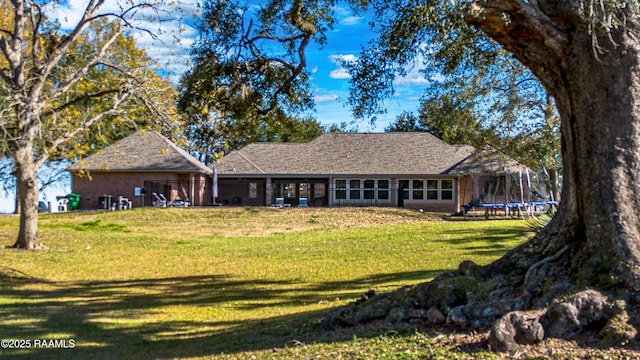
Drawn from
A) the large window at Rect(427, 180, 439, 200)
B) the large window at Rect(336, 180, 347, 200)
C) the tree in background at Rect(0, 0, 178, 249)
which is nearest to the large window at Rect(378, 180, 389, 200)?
the large window at Rect(336, 180, 347, 200)

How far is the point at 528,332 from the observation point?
18.1 feet

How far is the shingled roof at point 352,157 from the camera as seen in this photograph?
147ft

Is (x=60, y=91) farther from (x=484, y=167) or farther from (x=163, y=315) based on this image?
(x=484, y=167)

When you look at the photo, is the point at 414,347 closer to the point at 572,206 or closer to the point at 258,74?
the point at 572,206

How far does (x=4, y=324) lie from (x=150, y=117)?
361 inches

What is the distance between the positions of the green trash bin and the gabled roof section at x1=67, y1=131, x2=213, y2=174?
215 cm

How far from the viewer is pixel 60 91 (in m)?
17.6

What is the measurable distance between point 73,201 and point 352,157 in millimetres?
20041

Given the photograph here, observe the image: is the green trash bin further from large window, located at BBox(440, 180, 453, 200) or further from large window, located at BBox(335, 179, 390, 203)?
large window, located at BBox(440, 180, 453, 200)

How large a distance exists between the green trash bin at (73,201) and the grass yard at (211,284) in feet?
49.3

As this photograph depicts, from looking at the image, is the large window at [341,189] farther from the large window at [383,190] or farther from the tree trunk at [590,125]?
the tree trunk at [590,125]

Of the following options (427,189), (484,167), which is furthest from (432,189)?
(484,167)

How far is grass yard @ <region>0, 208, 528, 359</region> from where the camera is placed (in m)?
8.12

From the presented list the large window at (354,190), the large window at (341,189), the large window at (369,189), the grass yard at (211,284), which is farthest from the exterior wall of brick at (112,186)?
the grass yard at (211,284)
